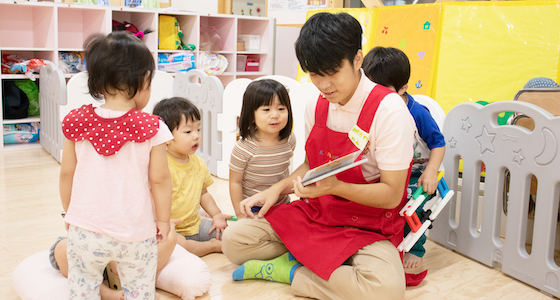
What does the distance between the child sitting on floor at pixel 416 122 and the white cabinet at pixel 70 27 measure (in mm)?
2887

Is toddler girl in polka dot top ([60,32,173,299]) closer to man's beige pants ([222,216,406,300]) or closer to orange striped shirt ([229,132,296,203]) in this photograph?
man's beige pants ([222,216,406,300])

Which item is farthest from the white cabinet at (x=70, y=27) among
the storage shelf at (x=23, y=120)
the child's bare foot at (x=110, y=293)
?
the child's bare foot at (x=110, y=293)

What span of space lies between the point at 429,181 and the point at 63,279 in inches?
47.2

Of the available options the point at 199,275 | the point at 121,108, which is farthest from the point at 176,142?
the point at 121,108

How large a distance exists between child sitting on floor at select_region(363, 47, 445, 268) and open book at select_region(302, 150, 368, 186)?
0.59 metres

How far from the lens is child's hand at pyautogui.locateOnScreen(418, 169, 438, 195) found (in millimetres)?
1562

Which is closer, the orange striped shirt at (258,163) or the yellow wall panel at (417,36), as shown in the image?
the orange striped shirt at (258,163)

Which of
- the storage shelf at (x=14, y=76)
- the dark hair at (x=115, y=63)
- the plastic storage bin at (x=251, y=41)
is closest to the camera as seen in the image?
the dark hair at (x=115, y=63)

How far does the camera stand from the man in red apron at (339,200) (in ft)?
4.08

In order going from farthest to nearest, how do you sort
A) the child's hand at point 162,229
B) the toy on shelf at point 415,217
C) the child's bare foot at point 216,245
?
1. the child's bare foot at point 216,245
2. the toy on shelf at point 415,217
3. the child's hand at point 162,229

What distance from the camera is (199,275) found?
1.43 meters

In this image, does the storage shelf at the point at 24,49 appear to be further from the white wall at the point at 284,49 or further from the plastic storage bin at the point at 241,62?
the white wall at the point at 284,49

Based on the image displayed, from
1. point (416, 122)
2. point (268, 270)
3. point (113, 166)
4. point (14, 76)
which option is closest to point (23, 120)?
point (14, 76)

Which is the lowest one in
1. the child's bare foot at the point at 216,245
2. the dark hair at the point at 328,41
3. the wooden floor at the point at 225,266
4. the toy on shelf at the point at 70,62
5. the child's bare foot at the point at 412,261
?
the wooden floor at the point at 225,266
